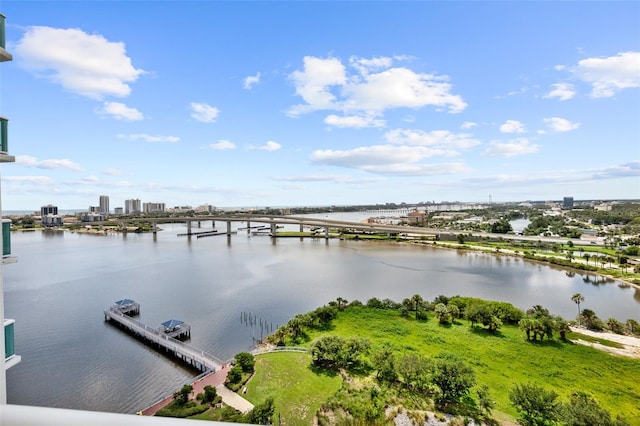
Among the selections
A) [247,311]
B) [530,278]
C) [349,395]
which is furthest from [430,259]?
[349,395]

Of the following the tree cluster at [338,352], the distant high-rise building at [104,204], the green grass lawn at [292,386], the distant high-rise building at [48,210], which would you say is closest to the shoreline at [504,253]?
the tree cluster at [338,352]

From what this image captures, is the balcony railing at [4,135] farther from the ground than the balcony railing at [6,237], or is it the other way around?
the balcony railing at [4,135]

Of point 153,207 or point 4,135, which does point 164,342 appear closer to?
point 4,135

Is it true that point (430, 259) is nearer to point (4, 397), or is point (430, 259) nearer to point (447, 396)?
point (447, 396)

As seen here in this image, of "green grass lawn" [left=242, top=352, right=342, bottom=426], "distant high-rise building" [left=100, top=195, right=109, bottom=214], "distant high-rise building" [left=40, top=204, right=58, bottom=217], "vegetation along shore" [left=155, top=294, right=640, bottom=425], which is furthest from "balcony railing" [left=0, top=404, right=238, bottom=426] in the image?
"distant high-rise building" [left=100, top=195, right=109, bottom=214]

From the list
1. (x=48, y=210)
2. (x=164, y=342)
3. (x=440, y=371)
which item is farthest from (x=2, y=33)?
(x=48, y=210)

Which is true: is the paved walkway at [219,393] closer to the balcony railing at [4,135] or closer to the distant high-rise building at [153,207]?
the balcony railing at [4,135]
